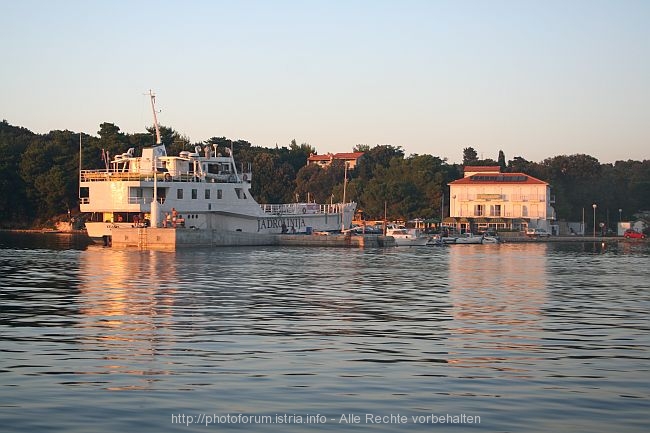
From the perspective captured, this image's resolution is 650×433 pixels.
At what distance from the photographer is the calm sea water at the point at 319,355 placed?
46.0 feet

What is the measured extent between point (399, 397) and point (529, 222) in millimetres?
104955

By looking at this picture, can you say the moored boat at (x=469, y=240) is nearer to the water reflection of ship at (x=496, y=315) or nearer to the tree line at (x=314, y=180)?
the tree line at (x=314, y=180)

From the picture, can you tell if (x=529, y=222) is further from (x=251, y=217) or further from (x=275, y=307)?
(x=275, y=307)

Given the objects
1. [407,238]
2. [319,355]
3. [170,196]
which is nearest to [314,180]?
[407,238]

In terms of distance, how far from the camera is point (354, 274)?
44938 millimetres

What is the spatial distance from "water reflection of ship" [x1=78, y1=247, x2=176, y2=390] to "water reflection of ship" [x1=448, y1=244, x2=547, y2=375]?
243 inches

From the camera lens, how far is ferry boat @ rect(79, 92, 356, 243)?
228 feet

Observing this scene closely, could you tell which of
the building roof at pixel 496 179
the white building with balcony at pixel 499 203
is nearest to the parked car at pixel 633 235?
the white building with balcony at pixel 499 203

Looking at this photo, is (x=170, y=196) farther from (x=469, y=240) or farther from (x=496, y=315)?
(x=496, y=315)

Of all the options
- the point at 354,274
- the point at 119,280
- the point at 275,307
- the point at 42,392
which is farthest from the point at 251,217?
the point at 42,392

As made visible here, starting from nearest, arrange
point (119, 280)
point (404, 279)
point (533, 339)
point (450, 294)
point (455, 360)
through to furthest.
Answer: point (455, 360) < point (533, 339) < point (450, 294) < point (119, 280) < point (404, 279)

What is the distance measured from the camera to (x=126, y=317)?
25594 millimetres

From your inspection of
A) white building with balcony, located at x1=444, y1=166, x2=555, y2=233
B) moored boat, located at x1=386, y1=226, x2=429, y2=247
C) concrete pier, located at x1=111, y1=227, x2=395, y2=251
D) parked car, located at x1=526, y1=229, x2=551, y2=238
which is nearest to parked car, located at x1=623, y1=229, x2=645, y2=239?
parked car, located at x1=526, y1=229, x2=551, y2=238

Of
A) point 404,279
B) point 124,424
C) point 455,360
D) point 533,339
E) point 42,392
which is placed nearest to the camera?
point 124,424
